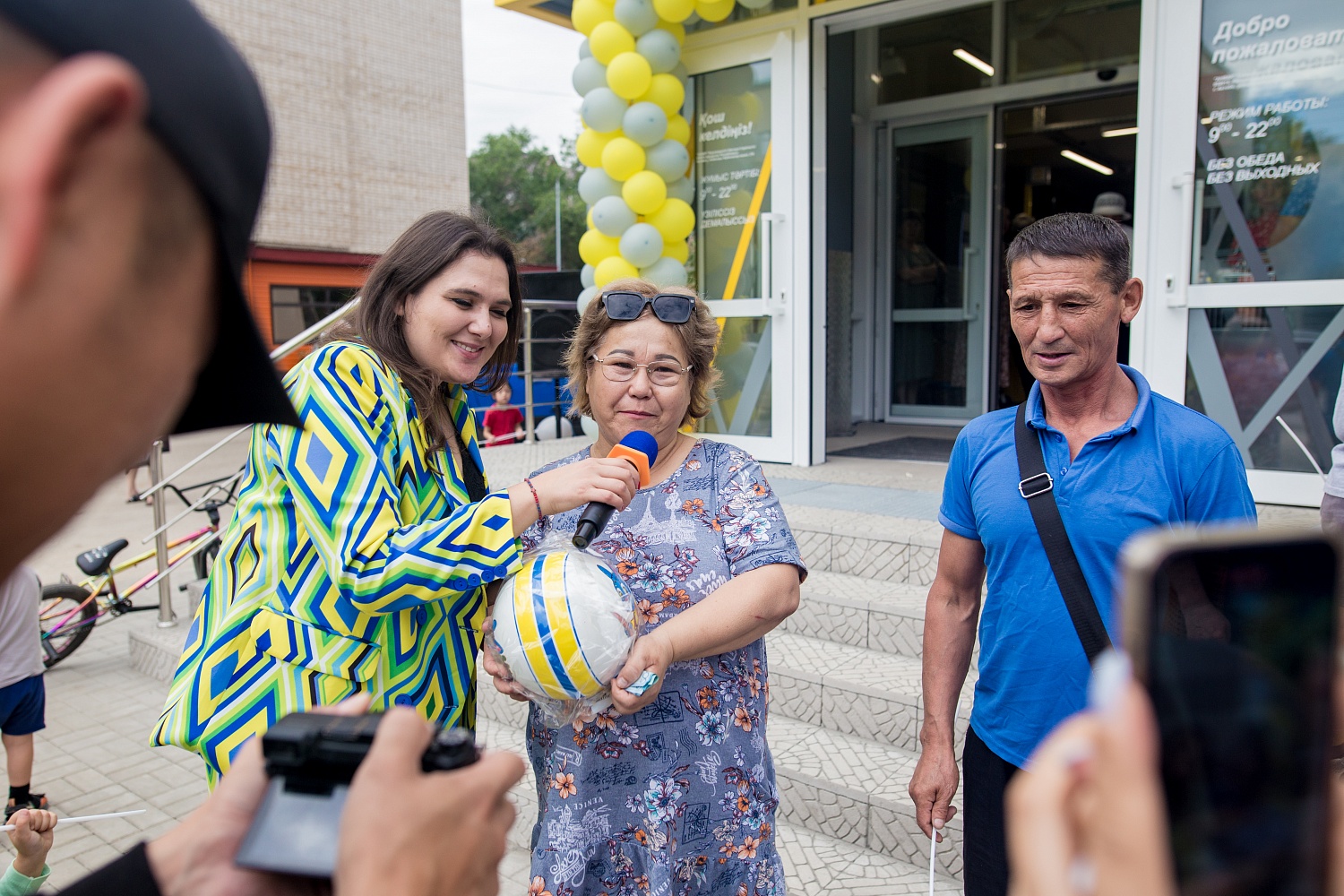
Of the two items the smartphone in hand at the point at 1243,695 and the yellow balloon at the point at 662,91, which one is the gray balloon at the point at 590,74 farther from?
the smartphone in hand at the point at 1243,695

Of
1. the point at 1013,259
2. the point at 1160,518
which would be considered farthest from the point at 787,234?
the point at 1160,518

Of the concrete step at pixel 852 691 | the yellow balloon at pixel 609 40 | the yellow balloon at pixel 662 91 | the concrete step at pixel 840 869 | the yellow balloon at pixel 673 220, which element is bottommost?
the concrete step at pixel 840 869

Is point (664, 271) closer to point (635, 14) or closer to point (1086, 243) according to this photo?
point (635, 14)

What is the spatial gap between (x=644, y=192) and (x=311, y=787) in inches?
207

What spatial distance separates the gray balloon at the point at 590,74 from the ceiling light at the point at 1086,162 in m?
6.13

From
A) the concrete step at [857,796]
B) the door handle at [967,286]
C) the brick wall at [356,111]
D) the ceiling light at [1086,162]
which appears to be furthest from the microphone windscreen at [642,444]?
the brick wall at [356,111]

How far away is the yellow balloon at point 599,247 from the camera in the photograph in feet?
19.2

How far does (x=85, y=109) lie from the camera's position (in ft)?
1.57

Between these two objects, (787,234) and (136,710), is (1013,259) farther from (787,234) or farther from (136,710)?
(136,710)

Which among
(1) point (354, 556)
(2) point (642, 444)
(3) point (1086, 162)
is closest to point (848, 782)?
(2) point (642, 444)

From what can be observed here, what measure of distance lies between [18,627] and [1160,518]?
4255 mm

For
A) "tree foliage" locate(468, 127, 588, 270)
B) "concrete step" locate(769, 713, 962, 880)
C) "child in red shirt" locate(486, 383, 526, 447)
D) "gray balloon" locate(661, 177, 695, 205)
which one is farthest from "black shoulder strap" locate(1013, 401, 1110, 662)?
"tree foliage" locate(468, 127, 588, 270)

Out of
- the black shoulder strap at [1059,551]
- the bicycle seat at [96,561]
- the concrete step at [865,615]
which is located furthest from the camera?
the bicycle seat at [96,561]

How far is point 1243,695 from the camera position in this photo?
0.41 meters
